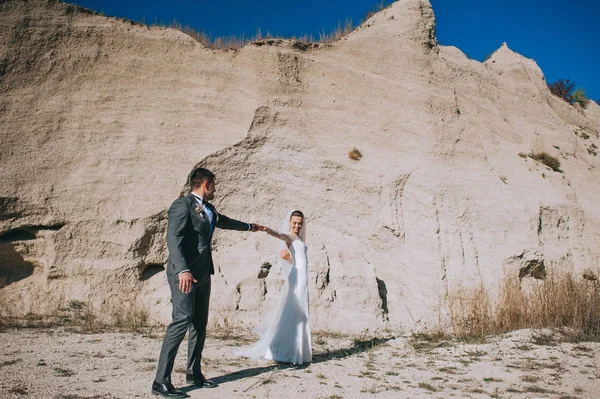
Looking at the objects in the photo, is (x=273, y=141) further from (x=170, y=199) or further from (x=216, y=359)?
(x=216, y=359)

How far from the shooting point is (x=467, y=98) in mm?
10523

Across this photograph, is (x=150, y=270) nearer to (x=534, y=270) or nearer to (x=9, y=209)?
(x=9, y=209)

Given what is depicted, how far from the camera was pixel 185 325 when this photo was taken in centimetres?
407

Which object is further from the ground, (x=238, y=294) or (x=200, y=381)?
(x=238, y=294)

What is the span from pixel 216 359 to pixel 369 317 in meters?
3.06

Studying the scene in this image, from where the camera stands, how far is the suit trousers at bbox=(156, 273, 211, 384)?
3.98m

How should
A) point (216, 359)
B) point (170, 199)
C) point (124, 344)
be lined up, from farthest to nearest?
point (170, 199)
point (124, 344)
point (216, 359)

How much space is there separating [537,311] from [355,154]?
4.09 metres

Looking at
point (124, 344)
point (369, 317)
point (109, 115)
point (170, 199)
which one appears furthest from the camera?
point (109, 115)

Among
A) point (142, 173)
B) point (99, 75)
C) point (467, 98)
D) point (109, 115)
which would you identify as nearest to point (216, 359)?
point (142, 173)

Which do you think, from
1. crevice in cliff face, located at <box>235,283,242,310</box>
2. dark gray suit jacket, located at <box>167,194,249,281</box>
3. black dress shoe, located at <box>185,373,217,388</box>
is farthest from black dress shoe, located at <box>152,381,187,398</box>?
crevice in cliff face, located at <box>235,283,242,310</box>

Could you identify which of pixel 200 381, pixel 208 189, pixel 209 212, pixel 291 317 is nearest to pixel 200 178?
pixel 208 189

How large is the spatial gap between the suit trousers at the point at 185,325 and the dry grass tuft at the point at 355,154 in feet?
17.2

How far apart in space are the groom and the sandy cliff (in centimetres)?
345
